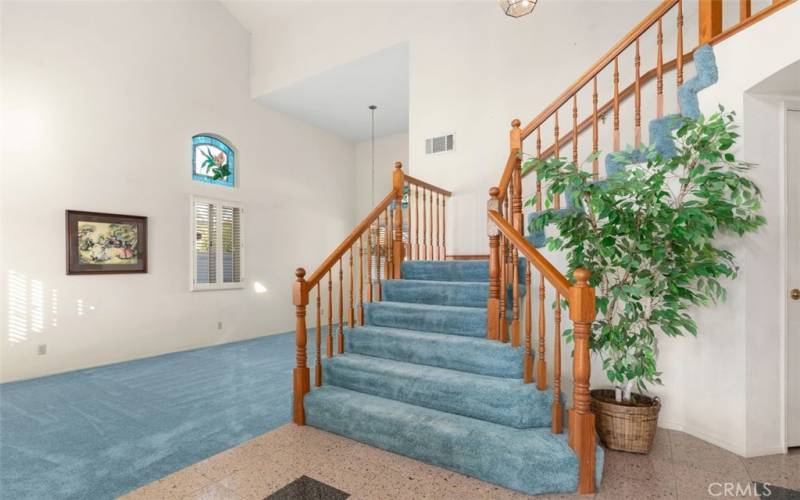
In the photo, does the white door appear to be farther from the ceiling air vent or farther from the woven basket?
the ceiling air vent

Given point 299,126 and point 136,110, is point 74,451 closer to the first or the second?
point 136,110

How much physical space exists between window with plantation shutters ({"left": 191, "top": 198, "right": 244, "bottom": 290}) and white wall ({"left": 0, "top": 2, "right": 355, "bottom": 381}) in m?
0.15

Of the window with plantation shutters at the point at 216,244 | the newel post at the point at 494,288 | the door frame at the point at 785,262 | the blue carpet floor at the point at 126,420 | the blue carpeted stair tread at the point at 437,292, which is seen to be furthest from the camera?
the window with plantation shutters at the point at 216,244

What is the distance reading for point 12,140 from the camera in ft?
14.5

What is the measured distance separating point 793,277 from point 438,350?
7.74 feet

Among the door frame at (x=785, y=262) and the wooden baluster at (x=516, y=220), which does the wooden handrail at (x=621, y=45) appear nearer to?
the wooden baluster at (x=516, y=220)

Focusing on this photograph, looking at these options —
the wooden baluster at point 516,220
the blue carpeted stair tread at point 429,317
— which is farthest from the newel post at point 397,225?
the wooden baluster at point 516,220

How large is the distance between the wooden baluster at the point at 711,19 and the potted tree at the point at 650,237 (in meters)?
0.66

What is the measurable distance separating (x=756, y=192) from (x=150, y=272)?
6530mm

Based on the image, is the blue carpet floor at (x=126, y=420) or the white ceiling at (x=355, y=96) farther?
the white ceiling at (x=355, y=96)

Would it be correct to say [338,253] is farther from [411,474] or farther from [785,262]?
[785,262]

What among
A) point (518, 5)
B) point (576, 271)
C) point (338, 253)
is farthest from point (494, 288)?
point (518, 5)

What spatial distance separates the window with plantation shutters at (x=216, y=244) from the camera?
20.2 ft

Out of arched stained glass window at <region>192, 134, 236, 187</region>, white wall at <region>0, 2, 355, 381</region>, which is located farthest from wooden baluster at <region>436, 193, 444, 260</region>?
arched stained glass window at <region>192, 134, 236, 187</region>
